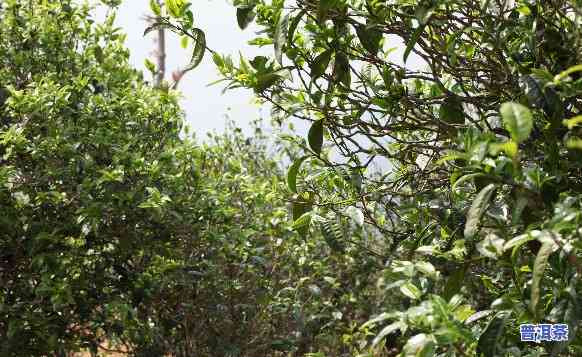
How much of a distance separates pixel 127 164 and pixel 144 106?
49 cm

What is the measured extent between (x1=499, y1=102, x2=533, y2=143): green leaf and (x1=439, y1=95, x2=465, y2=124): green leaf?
80cm

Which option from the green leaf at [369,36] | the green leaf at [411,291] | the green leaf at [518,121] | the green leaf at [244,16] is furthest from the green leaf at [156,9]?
the green leaf at [518,121]

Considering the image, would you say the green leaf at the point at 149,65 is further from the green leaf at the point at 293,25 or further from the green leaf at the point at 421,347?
the green leaf at the point at 421,347

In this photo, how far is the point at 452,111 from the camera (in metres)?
2.14

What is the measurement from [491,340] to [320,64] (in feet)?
3.22

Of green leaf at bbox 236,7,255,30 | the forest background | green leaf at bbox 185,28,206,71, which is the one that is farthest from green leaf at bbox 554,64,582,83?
green leaf at bbox 185,28,206,71

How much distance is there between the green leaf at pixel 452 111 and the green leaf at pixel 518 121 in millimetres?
795

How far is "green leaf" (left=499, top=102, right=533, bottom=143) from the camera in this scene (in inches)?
50.9

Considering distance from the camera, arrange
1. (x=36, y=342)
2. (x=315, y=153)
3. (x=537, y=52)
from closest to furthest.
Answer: (x=537, y=52)
(x=315, y=153)
(x=36, y=342)

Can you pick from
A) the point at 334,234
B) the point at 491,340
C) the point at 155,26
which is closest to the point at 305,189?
the point at 334,234

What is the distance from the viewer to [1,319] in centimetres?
406

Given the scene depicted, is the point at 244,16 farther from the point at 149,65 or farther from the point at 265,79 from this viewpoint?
the point at 149,65

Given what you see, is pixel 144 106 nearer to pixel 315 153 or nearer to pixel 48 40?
pixel 48 40

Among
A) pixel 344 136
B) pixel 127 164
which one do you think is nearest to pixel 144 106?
pixel 127 164
